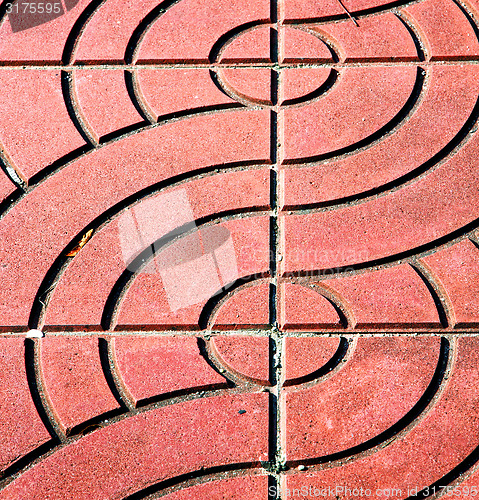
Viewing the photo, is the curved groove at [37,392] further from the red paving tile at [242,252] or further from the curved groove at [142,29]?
the curved groove at [142,29]

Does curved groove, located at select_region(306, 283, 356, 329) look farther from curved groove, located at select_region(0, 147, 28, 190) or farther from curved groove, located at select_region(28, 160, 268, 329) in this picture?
curved groove, located at select_region(0, 147, 28, 190)

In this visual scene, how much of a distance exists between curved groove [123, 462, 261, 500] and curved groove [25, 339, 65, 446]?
0.39 m

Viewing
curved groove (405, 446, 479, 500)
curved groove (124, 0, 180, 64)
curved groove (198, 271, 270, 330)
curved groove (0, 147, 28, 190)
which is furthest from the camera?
curved groove (124, 0, 180, 64)

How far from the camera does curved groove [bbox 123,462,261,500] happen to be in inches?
72.2

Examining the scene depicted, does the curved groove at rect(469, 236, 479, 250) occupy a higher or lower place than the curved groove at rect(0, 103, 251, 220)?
lower

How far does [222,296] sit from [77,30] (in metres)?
1.45

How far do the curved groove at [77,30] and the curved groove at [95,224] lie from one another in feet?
2.48

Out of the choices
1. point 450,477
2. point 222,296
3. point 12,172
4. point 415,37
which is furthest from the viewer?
point 415,37

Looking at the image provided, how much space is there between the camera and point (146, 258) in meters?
1.96

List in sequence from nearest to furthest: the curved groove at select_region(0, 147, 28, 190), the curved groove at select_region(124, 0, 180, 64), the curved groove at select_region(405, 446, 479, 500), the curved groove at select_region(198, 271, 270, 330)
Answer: the curved groove at select_region(405, 446, 479, 500) → the curved groove at select_region(198, 271, 270, 330) → the curved groove at select_region(0, 147, 28, 190) → the curved groove at select_region(124, 0, 180, 64)

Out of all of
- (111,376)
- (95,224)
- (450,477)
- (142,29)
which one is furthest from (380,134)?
(111,376)

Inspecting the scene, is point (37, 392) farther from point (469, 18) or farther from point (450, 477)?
point (469, 18)

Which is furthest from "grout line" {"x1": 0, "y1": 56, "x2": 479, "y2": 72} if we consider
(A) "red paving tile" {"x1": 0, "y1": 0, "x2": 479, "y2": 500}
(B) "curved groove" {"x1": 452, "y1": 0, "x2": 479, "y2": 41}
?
(B) "curved groove" {"x1": 452, "y1": 0, "x2": 479, "y2": 41}

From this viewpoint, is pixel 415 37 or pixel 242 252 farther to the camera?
pixel 415 37
